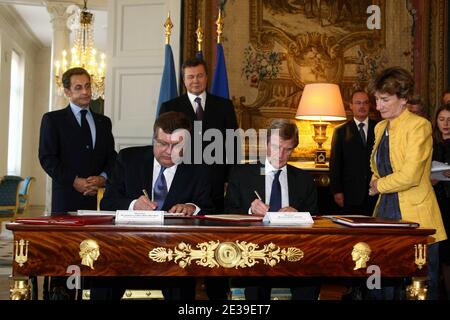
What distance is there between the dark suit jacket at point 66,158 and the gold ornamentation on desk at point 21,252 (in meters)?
A: 1.75

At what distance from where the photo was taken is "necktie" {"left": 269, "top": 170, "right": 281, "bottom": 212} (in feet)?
10.1

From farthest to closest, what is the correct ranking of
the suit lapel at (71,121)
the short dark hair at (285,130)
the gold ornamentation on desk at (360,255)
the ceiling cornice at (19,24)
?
the ceiling cornice at (19,24), the suit lapel at (71,121), the short dark hair at (285,130), the gold ornamentation on desk at (360,255)

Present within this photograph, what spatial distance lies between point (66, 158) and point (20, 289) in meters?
1.92

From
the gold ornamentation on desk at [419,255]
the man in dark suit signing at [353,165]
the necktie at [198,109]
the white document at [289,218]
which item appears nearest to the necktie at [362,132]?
the man in dark suit signing at [353,165]

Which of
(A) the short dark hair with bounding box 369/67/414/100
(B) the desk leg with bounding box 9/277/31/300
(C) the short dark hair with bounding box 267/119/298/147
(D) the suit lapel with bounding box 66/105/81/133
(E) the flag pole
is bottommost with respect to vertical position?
(B) the desk leg with bounding box 9/277/31/300

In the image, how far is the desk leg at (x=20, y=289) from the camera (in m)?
2.10

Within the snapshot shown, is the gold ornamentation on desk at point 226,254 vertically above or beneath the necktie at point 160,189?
beneath

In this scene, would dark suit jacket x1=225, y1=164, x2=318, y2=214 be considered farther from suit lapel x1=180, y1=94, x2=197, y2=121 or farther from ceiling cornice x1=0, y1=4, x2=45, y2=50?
→ ceiling cornice x1=0, y1=4, x2=45, y2=50

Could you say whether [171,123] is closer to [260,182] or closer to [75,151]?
[260,182]

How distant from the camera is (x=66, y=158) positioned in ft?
12.9

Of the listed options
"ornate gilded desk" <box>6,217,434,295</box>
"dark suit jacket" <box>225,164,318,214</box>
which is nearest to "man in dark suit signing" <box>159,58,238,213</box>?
"dark suit jacket" <box>225,164,318,214</box>

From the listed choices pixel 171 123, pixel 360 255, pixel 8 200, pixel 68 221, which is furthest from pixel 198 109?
pixel 8 200

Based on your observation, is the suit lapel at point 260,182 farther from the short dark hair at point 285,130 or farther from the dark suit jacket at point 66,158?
the dark suit jacket at point 66,158

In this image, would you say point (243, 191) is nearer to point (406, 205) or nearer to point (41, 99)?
point (406, 205)
